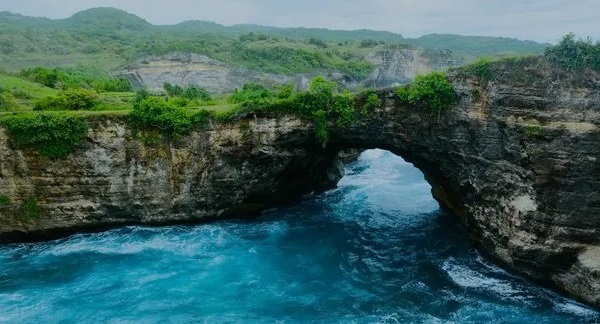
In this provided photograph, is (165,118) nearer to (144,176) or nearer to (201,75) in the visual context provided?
(144,176)

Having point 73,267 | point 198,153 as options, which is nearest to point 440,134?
→ point 198,153

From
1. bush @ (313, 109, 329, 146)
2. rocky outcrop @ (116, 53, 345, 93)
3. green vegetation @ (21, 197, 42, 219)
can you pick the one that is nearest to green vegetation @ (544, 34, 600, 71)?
bush @ (313, 109, 329, 146)

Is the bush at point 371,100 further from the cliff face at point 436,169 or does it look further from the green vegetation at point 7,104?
the green vegetation at point 7,104

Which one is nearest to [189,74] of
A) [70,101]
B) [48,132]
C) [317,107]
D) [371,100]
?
[70,101]

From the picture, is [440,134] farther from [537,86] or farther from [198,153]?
[198,153]

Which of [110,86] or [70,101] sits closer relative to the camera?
[70,101]
